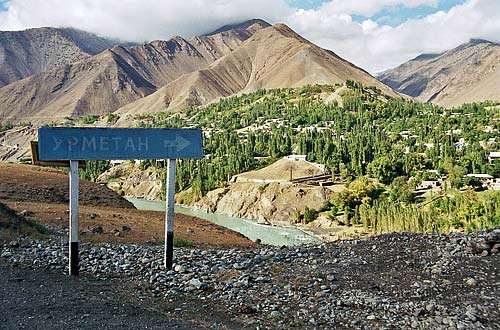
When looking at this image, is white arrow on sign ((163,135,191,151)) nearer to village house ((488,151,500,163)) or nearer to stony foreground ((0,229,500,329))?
stony foreground ((0,229,500,329))

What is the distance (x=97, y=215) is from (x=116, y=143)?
48.2 feet

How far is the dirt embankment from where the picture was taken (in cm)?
1897

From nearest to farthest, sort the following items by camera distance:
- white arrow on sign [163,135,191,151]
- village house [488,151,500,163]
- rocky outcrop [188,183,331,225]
→ white arrow on sign [163,135,191,151] < rocky outcrop [188,183,331,225] < village house [488,151,500,163]

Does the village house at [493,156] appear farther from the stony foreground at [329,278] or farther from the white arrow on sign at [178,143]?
the white arrow on sign at [178,143]

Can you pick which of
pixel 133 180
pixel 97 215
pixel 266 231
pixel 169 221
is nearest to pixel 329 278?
pixel 169 221

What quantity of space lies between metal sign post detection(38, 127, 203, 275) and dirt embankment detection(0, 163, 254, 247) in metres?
5.77

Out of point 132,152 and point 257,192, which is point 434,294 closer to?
point 132,152

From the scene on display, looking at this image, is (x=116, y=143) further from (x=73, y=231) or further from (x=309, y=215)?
(x=309, y=215)

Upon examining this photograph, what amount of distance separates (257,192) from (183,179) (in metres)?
20.8

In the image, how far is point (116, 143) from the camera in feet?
35.7

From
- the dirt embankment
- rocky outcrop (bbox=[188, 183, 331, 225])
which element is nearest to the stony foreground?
the dirt embankment

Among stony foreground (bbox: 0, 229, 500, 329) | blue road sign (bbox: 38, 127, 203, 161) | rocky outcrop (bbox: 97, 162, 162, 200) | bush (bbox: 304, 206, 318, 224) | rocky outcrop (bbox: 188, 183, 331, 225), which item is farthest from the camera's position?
rocky outcrop (bbox: 97, 162, 162, 200)

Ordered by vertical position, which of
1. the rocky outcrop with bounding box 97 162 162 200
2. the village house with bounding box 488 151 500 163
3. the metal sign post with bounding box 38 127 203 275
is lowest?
the rocky outcrop with bounding box 97 162 162 200

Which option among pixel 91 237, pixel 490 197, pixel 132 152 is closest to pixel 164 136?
pixel 132 152
